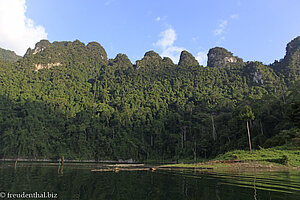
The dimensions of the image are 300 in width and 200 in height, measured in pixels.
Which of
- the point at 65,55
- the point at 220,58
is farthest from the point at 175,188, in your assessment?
the point at 65,55

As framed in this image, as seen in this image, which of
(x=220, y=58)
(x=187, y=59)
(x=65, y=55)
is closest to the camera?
(x=65, y=55)

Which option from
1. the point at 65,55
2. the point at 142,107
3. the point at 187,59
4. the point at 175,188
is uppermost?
the point at 65,55

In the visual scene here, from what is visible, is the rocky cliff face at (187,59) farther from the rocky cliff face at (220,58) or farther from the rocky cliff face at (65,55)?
the rocky cliff face at (65,55)

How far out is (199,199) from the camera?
30.3ft

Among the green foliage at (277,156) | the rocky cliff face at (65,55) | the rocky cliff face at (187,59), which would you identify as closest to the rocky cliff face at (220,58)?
the rocky cliff face at (187,59)

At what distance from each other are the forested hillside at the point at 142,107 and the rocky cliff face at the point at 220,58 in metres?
0.84

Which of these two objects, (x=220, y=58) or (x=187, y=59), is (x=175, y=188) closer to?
(x=187, y=59)

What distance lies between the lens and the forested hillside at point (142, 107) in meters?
56.1

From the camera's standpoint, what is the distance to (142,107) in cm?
10081

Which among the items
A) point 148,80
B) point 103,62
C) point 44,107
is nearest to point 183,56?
point 148,80

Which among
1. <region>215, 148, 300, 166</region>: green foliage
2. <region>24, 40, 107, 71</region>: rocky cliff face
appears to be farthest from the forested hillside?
<region>215, 148, 300, 166</region>: green foliage

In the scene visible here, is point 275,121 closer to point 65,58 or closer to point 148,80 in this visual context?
point 148,80

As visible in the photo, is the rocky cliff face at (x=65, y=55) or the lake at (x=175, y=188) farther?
the rocky cliff face at (x=65, y=55)

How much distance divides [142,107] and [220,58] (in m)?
88.5
